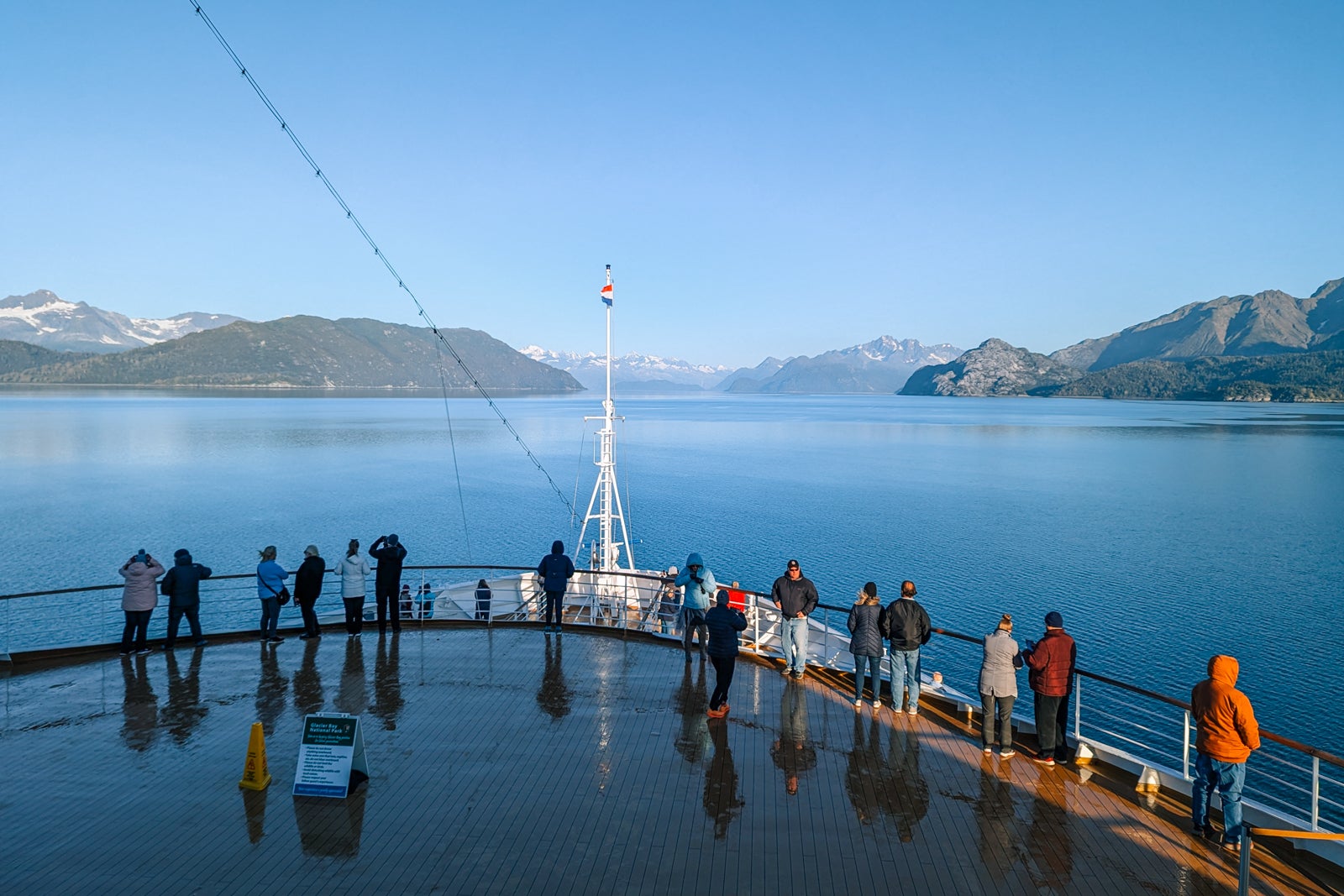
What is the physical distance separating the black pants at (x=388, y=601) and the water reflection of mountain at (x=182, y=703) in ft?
9.57

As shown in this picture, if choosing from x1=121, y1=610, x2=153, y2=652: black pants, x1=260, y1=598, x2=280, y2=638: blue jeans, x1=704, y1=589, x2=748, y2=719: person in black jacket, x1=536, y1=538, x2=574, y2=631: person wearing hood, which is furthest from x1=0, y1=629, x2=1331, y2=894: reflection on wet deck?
x1=536, y1=538, x2=574, y2=631: person wearing hood

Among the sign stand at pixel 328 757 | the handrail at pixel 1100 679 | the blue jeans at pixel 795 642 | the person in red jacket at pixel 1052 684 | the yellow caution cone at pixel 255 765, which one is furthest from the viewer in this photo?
the blue jeans at pixel 795 642

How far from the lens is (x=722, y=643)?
1066cm

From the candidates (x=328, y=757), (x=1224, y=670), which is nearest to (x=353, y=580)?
(x=328, y=757)

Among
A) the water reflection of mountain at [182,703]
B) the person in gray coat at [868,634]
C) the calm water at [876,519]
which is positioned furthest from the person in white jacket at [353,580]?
the calm water at [876,519]

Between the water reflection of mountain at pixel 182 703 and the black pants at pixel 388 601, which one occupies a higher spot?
the black pants at pixel 388 601

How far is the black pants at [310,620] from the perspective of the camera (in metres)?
13.7

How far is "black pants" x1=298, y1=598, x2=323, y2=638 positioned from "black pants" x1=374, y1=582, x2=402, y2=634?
1073mm

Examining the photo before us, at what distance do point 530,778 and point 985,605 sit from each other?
27324 millimetres

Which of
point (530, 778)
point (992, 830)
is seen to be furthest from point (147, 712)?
point (992, 830)

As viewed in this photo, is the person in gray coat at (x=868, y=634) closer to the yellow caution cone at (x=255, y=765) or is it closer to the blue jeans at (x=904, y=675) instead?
the blue jeans at (x=904, y=675)

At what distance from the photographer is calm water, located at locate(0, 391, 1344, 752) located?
1188 inches

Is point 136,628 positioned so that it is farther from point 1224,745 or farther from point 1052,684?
point 1224,745

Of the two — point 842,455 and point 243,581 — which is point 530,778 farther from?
point 842,455
